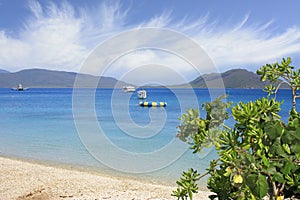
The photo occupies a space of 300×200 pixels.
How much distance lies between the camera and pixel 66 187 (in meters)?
7.27

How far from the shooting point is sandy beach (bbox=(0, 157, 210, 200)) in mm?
6422

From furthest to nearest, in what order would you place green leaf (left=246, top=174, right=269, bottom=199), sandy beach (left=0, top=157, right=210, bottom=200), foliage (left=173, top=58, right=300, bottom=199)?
1. sandy beach (left=0, top=157, right=210, bottom=200)
2. foliage (left=173, top=58, right=300, bottom=199)
3. green leaf (left=246, top=174, right=269, bottom=199)

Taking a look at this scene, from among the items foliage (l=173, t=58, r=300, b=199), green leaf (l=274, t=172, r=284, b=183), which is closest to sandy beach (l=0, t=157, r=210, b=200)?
foliage (l=173, t=58, r=300, b=199)

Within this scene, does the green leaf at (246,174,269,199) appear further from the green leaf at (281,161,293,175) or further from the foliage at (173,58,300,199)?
the green leaf at (281,161,293,175)

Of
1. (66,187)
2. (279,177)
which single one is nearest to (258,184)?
(279,177)

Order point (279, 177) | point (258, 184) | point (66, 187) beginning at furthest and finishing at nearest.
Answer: point (66, 187)
point (279, 177)
point (258, 184)

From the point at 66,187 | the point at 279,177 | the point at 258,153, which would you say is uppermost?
the point at 258,153

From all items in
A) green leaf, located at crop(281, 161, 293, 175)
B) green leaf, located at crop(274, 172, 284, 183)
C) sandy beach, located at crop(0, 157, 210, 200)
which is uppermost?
green leaf, located at crop(281, 161, 293, 175)

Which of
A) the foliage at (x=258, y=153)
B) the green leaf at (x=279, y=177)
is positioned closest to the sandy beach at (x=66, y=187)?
the foliage at (x=258, y=153)

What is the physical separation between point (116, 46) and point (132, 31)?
1.15ft

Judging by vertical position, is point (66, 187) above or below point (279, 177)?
below

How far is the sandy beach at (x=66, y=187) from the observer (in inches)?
253

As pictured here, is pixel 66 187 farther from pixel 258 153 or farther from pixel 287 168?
pixel 287 168

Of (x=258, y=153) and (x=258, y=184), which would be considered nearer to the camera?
(x=258, y=184)
